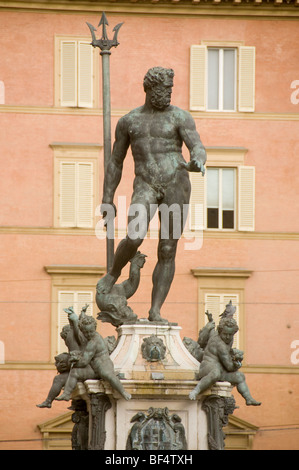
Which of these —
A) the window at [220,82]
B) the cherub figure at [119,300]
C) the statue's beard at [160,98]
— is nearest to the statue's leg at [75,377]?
the cherub figure at [119,300]

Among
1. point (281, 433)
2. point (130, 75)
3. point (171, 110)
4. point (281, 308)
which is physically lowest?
point (281, 433)

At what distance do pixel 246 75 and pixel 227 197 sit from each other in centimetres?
301

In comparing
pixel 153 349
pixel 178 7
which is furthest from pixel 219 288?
pixel 153 349

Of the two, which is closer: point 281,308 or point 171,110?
point 171,110

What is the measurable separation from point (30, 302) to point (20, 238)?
157cm

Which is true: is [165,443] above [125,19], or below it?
below

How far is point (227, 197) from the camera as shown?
45000mm

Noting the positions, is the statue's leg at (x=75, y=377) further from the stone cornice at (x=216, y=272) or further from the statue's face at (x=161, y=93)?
the stone cornice at (x=216, y=272)

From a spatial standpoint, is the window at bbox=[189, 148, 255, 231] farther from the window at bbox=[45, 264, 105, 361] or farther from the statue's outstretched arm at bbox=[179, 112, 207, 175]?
the statue's outstretched arm at bbox=[179, 112, 207, 175]

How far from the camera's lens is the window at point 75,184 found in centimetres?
4431

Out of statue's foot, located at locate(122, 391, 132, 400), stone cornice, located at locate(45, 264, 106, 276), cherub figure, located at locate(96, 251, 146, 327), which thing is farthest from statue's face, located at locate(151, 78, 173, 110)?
stone cornice, located at locate(45, 264, 106, 276)
